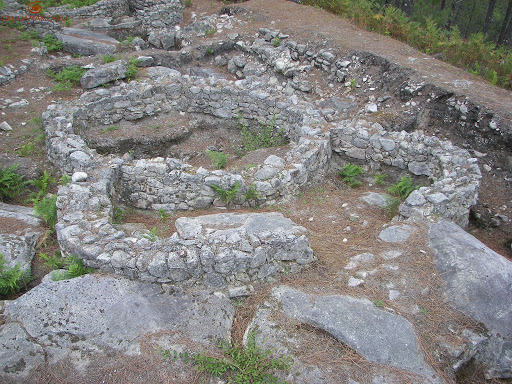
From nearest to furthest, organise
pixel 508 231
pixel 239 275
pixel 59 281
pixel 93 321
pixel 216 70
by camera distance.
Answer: pixel 93 321, pixel 59 281, pixel 239 275, pixel 508 231, pixel 216 70

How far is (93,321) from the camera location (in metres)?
5.97

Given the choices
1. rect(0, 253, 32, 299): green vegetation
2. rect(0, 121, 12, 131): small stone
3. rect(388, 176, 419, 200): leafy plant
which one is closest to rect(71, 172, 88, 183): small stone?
rect(0, 253, 32, 299): green vegetation

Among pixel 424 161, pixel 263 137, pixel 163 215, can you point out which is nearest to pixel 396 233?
pixel 424 161

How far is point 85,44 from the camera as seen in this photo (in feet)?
57.2

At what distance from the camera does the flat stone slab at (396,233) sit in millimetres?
7770

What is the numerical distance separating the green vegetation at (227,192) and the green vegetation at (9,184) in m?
4.70

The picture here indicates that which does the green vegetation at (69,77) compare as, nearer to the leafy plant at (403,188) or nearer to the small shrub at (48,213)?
the small shrub at (48,213)

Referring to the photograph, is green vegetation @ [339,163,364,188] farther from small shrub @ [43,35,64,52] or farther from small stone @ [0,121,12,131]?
small shrub @ [43,35,64,52]

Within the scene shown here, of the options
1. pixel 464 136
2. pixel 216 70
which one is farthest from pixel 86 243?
pixel 216 70

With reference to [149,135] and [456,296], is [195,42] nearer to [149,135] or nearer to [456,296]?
[149,135]

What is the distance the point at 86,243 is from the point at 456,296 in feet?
20.6

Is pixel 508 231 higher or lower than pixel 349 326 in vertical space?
lower

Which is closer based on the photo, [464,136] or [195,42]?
[464,136]

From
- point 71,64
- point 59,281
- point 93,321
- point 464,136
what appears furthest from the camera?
point 71,64
